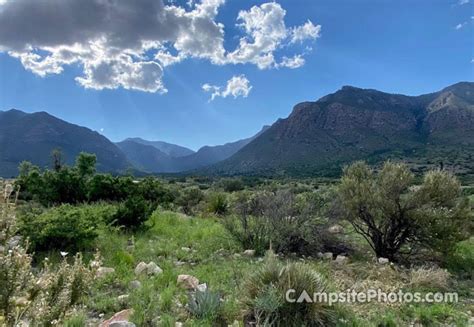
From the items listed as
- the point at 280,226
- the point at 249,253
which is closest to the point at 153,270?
the point at 249,253

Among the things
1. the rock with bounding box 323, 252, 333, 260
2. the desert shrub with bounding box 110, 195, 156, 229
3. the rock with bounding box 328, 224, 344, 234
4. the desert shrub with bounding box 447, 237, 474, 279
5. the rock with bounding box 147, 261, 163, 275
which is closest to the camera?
the rock with bounding box 147, 261, 163, 275

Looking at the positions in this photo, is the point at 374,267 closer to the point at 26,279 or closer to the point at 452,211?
the point at 452,211

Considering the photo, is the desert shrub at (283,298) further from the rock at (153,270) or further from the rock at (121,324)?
the rock at (153,270)

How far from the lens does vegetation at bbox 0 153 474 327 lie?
2873mm

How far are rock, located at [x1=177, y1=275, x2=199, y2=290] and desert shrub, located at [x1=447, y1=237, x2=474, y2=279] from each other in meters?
5.44

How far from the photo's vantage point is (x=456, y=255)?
8.22 meters

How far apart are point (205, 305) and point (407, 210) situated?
591 centimetres

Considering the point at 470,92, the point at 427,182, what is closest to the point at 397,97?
the point at 470,92

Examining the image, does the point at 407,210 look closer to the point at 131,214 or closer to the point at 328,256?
the point at 328,256

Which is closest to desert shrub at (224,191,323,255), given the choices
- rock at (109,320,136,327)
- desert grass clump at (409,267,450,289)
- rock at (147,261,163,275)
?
desert grass clump at (409,267,450,289)

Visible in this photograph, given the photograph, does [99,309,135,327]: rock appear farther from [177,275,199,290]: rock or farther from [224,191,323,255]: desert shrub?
[224,191,323,255]: desert shrub

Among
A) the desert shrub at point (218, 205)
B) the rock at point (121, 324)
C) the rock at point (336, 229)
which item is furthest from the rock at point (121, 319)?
the desert shrub at point (218, 205)

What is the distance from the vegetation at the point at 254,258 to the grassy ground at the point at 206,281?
0.07 ft

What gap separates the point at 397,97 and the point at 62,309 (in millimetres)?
191145
